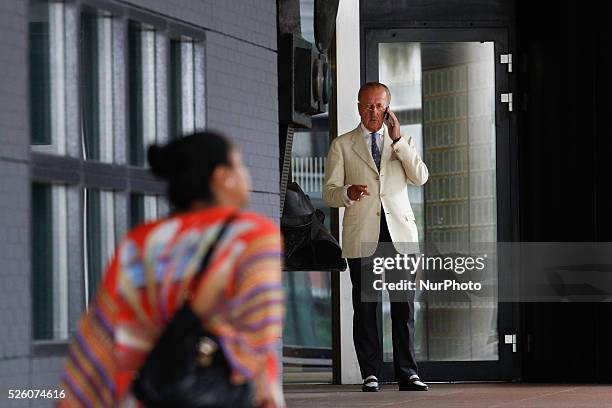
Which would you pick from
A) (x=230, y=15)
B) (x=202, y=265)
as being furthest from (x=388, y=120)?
(x=202, y=265)

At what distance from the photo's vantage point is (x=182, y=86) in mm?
6438

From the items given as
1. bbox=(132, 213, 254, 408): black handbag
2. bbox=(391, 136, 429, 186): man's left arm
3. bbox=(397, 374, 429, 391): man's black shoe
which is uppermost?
bbox=(391, 136, 429, 186): man's left arm

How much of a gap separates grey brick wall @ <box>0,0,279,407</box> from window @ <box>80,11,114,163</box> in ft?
0.68

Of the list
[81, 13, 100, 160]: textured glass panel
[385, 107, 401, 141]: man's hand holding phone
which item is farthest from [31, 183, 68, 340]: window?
[385, 107, 401, 141]: man's hand holding phone

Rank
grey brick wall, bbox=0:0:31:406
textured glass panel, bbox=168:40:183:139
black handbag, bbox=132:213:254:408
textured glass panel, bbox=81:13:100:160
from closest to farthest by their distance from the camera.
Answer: black handbag, bbox=132:213:254:408, grey brick wall, bbox=0:0:31:406, textured glass panel, bbox=81:13:100:160, textured glass panel, bbox=168:40:183:139

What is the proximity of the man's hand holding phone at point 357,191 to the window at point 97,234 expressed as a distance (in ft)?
9.66

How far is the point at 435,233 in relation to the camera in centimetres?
1048

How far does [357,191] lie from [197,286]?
18.9 feet

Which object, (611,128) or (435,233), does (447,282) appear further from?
(611,128)

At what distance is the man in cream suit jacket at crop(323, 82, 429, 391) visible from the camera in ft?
28.9

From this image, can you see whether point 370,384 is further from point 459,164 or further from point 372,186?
point 459,164

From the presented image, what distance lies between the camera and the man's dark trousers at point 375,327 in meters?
8.87

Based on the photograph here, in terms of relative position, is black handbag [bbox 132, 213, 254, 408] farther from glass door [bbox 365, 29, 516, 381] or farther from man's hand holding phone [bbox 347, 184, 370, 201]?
glass door [bbox 365, 29, 516, 381]

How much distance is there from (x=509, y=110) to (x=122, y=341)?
7.67 meters
